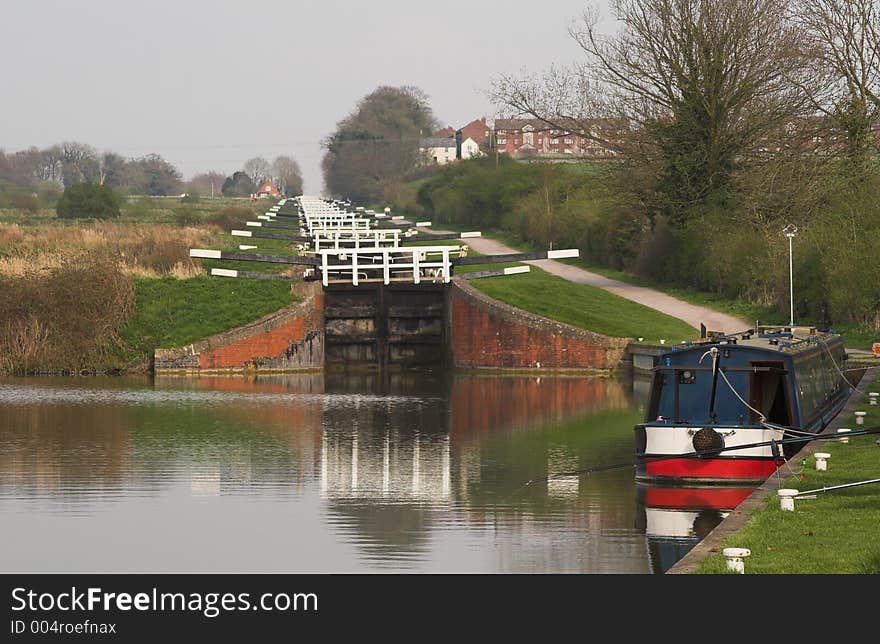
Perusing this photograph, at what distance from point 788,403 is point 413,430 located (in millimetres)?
9009

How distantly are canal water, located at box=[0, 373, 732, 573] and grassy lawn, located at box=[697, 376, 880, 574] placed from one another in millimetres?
1634

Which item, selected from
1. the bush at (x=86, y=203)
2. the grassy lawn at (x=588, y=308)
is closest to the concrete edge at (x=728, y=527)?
the grassy lawn at (x=588, y=308)

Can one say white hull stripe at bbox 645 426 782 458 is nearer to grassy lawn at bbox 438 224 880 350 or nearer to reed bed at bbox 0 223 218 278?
grassy lawn at bbox 438 224 880 350

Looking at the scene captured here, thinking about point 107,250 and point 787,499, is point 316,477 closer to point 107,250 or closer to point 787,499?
point 787,499

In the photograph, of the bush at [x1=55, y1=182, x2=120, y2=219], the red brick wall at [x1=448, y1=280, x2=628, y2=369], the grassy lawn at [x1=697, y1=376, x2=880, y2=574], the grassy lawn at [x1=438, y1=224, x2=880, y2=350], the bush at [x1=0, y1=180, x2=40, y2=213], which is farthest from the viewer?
the bush at [x1=0, y1=180, x2=40, y2=213]

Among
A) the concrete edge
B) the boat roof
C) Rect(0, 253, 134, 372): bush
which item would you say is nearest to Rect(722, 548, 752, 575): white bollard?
the concrete edge

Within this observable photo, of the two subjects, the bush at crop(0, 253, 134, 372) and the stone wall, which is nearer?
the stone wall

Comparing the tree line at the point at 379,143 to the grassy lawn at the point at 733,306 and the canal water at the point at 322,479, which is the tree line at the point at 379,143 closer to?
the grassy lawn at the point at 733,306

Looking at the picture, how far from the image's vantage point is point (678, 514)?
1903cm

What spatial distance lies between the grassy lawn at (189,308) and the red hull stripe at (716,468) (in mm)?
21146

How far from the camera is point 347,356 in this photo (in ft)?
135

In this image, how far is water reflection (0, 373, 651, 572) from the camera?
16.7m
